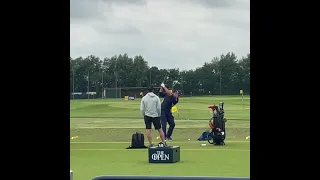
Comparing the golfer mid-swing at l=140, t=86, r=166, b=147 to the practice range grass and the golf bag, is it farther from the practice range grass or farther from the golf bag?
the golf bag

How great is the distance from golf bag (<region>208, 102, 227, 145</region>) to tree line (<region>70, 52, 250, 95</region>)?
8.06 meters

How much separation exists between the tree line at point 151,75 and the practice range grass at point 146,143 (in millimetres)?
550

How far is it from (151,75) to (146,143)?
14.0 meters

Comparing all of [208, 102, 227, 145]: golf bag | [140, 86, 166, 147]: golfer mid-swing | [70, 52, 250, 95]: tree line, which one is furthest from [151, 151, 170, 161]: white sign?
[70, 52, 250, 95]: tree line

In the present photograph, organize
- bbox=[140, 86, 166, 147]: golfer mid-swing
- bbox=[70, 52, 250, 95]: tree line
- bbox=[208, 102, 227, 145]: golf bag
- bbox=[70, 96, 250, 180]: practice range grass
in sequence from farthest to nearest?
bbox=[70, 52, 250, 95]: tree line
bbox=[208, 102, 227, 145]: golf bag
bbox=[140, 86, 166, 147]: golfer mid-swing
bbox=[70, 96, 250, 180]: practice range grass

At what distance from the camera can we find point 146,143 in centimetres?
1316

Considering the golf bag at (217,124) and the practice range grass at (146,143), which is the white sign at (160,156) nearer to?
the practice range grass at (146,143)

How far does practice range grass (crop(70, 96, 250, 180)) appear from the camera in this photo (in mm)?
7699

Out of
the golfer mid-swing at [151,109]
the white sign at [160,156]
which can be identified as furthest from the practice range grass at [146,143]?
the golfer mid-swing at [151,109]

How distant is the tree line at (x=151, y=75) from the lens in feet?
72.9
